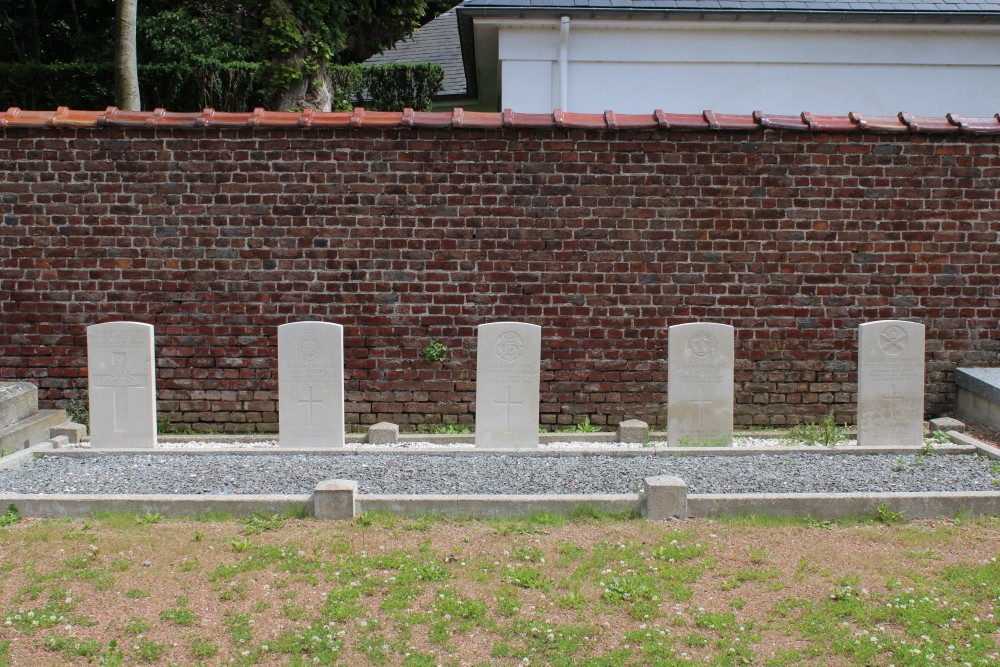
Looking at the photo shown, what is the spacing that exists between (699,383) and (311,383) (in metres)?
3.15

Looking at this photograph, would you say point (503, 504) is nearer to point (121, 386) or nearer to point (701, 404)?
point (701, 404)

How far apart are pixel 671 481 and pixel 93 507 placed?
3.47 m

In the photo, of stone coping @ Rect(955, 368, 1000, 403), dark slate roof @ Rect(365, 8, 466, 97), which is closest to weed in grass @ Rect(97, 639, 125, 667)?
stone coping @ Rect(955, 368, 1000, 403)

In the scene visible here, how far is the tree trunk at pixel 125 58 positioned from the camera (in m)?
10.8

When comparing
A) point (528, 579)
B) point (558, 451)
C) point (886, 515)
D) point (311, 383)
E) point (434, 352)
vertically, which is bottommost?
point (528, 579)

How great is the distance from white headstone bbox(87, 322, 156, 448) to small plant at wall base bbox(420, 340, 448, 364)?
2.31m

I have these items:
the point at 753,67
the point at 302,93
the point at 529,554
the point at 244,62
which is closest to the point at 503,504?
the point at 529,554

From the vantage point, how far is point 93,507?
205 inches

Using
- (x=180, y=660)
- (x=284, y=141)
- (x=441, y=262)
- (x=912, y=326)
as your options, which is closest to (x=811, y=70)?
(x=912, y=326)

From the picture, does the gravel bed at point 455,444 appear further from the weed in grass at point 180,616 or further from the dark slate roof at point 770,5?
the dark slate roof at point 770,5

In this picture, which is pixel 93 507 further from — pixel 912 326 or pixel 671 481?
pixel 912 326

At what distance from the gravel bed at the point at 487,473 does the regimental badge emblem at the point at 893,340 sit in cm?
91

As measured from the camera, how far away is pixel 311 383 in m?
7.02

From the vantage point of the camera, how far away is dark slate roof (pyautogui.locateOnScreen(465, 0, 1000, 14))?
36.0ft
